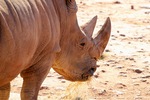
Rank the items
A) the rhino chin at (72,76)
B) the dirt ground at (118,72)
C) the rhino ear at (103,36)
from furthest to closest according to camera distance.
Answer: the dirt ground at (118,72) → the rhino ear at (103,36) → the rhino chin at (72,76)

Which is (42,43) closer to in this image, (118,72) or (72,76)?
(72,76)

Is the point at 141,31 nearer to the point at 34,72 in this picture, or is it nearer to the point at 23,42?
the point at 34,72

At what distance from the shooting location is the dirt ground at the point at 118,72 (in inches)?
319

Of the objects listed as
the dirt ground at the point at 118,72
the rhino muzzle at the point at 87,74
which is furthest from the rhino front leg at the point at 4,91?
the dirt ground at the point at 118,72

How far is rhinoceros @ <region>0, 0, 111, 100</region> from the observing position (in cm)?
468

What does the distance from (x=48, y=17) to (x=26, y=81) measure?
68 centimetres

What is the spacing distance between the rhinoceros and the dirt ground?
0.54 metres

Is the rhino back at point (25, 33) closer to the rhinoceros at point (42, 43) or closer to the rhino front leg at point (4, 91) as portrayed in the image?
the rhinoceros at point (42, 43)

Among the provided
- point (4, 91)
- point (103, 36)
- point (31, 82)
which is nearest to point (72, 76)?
point (103, 36)

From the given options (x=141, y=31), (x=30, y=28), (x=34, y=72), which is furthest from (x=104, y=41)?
(x=141, y=31)

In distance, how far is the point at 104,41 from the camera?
7.19 m

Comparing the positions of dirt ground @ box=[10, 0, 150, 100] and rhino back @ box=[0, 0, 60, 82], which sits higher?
rhino back @ box=[0, 0, 60, 82]

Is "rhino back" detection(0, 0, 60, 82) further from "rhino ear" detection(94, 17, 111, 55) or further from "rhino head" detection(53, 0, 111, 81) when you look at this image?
"rhino ear" detection(94, 17, 111, 55)

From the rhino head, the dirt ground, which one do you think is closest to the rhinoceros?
the rhino head
